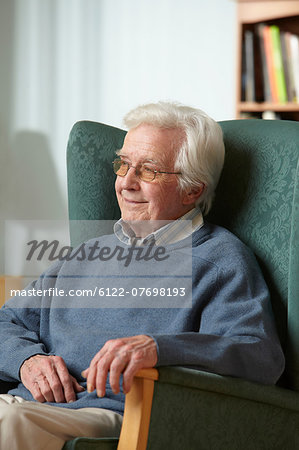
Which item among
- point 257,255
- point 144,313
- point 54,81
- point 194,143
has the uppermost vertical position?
point 54,81

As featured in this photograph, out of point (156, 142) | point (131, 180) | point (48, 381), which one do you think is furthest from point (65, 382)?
point (156, 142)

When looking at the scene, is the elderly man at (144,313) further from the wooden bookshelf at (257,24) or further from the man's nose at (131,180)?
the wooden bookshelf at (257,24)

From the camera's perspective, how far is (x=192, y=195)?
1710mm

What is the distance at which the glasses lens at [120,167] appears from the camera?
1708mm

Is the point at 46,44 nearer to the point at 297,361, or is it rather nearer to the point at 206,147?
the point at 206,147

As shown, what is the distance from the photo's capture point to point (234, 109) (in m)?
3.24

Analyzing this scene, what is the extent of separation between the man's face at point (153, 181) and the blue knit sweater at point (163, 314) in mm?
113

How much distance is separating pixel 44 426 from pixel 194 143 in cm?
81

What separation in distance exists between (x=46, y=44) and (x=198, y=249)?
7.78ft

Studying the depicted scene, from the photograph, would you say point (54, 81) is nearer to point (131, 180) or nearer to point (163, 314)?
point (131, 180)

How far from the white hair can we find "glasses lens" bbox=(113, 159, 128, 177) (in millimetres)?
107

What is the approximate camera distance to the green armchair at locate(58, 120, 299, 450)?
122 centimetres

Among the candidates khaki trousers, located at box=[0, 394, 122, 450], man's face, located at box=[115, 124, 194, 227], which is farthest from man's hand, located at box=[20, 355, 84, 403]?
man's face, located at box=[115, 124, 194, 227]

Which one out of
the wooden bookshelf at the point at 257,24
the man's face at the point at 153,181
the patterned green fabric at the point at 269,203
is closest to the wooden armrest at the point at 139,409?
the patterned green fabric at the point at 269,203
